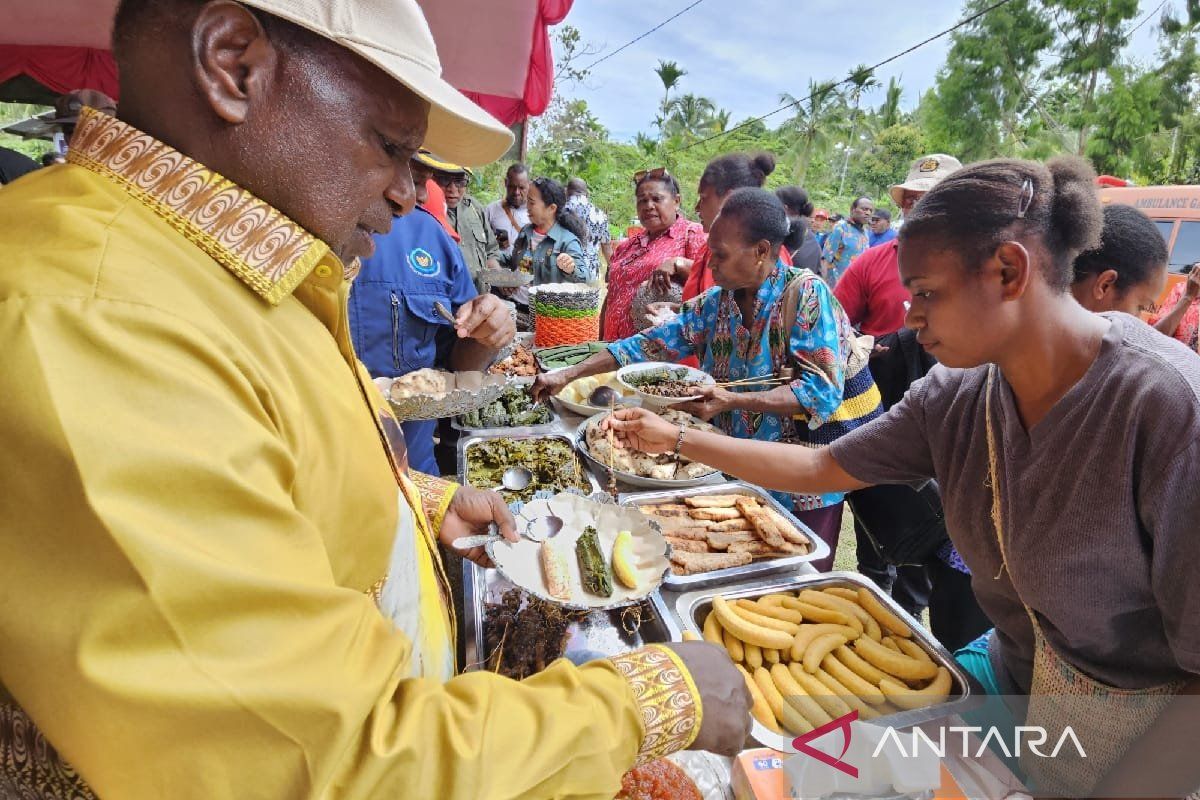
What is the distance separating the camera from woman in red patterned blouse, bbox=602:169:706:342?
5.66 m

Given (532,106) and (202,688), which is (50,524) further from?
(532,106)

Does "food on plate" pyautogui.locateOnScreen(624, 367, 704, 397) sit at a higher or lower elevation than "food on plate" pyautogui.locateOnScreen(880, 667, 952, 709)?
higher

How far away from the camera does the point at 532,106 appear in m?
5.54

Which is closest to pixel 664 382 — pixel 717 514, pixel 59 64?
pixel 717 514

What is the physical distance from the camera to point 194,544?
2.23ft

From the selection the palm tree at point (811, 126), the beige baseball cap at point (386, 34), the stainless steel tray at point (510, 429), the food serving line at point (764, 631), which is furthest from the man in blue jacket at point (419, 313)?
the palm tree at point (811, 126)

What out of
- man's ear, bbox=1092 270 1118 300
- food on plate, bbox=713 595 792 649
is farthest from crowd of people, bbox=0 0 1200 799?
man's ear, bbox=1092 270 1118 300

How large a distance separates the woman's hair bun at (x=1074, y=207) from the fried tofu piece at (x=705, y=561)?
141 cm

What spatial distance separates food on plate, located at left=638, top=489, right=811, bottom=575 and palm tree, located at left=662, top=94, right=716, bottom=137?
4244 cm

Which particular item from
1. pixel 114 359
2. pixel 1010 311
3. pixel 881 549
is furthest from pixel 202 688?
pixel 881 549

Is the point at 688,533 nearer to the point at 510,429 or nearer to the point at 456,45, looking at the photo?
the point at 510,429

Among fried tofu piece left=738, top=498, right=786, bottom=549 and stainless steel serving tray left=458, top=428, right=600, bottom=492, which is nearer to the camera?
fried tofu piece left=738, top=498, right=786, bottom=549

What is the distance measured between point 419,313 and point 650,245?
3141mm

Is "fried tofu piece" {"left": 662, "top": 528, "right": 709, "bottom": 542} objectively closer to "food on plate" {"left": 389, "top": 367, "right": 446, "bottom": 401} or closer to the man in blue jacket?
"food on plate" {"left": 389, "top": 367, "right": 446, "bottom": 401}
